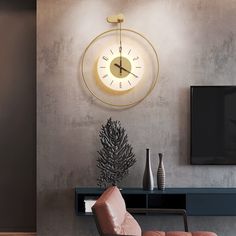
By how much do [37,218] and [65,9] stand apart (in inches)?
80.0

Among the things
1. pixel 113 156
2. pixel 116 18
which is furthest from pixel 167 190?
pixel 116 18

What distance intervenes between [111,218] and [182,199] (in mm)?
1326

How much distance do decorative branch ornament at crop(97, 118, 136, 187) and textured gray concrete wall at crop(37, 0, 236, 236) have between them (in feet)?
0.54

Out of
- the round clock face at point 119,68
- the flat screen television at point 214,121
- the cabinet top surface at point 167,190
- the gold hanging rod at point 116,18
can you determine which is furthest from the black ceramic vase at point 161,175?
the gold hanging rod at point 116,18

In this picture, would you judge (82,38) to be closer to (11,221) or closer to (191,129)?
(191,129)

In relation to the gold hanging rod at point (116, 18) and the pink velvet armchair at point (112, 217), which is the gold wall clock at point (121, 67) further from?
the pink velvet armchair at point (112, 217)

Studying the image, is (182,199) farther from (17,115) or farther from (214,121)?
(17,115)

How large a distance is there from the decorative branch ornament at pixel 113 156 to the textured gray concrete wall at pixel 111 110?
0.16 metres

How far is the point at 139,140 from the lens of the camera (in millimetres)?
4277

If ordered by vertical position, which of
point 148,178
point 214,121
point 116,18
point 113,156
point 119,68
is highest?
point 116,18

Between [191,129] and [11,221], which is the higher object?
[191,129]

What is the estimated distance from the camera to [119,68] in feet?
13.9

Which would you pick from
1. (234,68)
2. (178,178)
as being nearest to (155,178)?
(178,178)

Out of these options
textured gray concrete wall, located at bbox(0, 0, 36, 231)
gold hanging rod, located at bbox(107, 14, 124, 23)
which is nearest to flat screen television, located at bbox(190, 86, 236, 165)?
gold hanging rod, located at bbox(107, 14, 124, 23)
